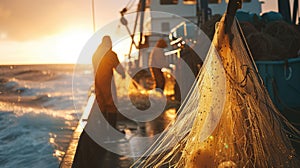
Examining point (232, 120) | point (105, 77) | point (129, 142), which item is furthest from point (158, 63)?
point (232, 120)

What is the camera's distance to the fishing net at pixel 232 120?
9.88 ft

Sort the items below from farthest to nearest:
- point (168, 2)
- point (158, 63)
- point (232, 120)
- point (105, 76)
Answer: point (168, 2) < point (158, 63) < point (105, 76) < point (232, 120)

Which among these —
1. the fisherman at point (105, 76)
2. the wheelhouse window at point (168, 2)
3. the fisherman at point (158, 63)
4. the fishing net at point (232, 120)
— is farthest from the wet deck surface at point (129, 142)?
the wheelhouse window at point (168, 2)

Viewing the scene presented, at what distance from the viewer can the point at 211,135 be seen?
3.05 m

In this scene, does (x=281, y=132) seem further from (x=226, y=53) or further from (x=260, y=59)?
(x=260, y=59)

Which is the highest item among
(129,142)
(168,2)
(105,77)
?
(168,2)

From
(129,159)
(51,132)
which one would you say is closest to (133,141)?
(129,159)

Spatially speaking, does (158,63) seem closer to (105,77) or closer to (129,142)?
(105,77)

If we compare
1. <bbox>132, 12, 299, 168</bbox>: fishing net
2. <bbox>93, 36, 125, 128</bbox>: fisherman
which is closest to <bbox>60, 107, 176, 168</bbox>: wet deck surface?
<bbox>93, 36, 125, 128</bbox>: fisherman

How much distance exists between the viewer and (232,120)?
3.03 meters

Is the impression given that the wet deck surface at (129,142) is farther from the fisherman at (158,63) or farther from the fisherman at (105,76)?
the fisherman at (158,63)

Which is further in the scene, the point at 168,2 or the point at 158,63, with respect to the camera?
the point at 168,2

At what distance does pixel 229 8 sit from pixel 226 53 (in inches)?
15.5

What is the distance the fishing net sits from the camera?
301 cm
